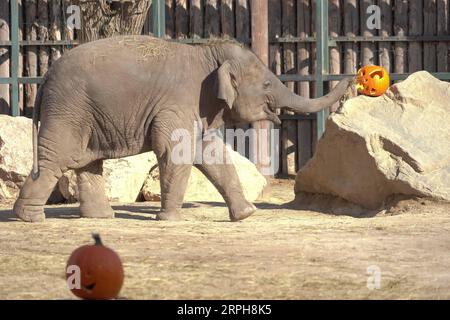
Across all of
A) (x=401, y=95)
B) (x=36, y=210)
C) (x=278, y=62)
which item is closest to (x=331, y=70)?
(x=278, y=62)

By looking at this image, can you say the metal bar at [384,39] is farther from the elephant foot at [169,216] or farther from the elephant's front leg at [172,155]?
the elephant foot at [169,216]

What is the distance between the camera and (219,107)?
457 inches

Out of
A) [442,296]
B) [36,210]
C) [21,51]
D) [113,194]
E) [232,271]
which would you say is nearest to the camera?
[442,296]

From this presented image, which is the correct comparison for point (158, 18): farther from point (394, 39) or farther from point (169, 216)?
point (169, 216)

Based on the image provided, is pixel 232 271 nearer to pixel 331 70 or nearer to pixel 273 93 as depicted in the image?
pixel 273 93

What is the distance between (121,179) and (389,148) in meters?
3.64

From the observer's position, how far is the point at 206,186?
1423cm

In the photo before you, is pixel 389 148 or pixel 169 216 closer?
pixel 169 216

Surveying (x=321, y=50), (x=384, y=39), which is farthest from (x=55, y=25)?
(x=384, y=39)

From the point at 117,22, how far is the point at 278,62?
3320 mm

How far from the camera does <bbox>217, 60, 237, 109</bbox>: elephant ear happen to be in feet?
37.1

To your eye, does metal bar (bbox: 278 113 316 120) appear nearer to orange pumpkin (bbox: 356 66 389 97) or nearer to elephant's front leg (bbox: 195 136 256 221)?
orange pumpkin (bbox: 356 66 389 97)

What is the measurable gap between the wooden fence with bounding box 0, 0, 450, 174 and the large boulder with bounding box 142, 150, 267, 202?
2.53m

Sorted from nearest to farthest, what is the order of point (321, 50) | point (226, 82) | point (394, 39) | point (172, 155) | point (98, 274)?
point (98, 274)
point (172, 155)
point (226, 82)
point (321, 50)
point (394, 39)
